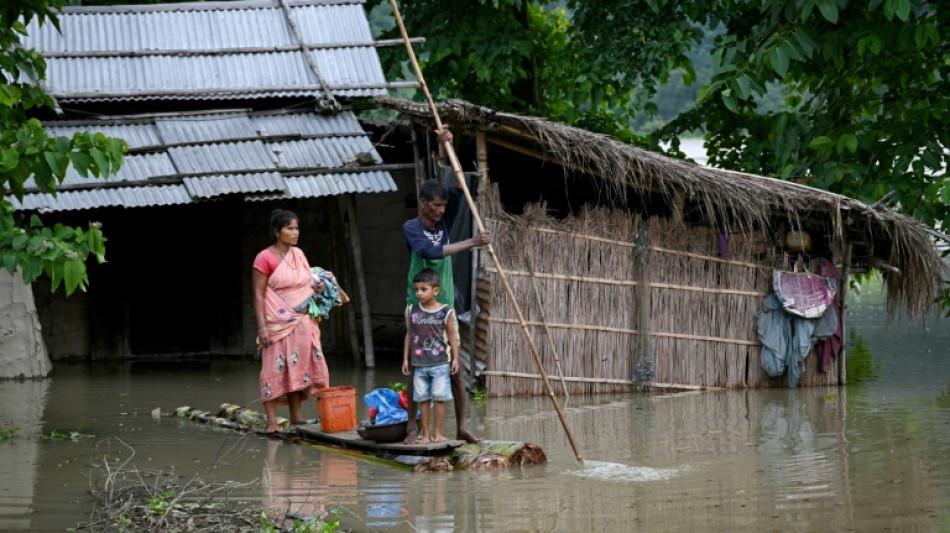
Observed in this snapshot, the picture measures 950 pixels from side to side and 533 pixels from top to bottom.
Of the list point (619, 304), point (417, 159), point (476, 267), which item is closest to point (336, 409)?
point (476, 267)

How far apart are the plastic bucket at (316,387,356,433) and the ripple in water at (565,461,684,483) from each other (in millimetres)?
1614

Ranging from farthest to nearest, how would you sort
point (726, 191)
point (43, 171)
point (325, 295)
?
point (726, 191), point (325, 295), point (43, 171)

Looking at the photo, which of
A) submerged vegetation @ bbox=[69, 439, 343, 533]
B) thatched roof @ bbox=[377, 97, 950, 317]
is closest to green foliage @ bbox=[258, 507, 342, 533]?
submerged vegetation @ bbox=[69, 439, 343, 533]

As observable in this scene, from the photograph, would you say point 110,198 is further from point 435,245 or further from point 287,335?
point 435,245

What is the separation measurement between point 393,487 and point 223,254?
7.68m

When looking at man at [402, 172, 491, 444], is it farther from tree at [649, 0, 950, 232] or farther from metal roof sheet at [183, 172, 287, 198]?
metal roof sheet at [183, 172, 287, 198]

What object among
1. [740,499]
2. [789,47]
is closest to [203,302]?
[789,47]

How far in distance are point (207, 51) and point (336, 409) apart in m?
6.61

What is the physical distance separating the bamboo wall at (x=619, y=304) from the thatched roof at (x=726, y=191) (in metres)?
0.39

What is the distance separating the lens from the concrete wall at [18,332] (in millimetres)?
11625

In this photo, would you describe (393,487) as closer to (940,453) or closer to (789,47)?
(940,453)

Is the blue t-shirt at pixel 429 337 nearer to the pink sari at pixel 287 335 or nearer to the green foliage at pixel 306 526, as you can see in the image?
the pink sari at pixel 287 335

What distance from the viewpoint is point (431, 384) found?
288 inches

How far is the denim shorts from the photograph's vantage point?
727cm
